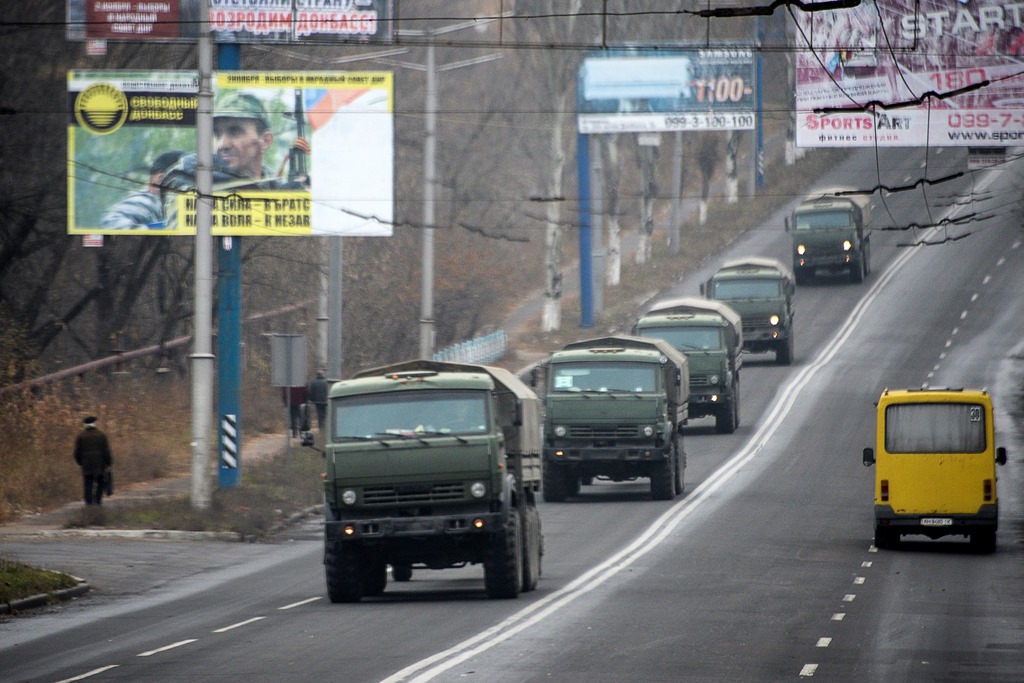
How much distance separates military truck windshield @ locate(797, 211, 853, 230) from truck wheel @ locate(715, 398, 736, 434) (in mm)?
21050

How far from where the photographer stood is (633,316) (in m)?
55.5

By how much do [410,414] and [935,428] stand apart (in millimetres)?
9185

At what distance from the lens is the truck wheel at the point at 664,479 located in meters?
28.8

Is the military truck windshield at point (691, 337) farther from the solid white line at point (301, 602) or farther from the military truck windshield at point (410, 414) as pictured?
the military truck windshield at point (410, 414)

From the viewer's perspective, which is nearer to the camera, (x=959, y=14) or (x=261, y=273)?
(x=959, y=14)

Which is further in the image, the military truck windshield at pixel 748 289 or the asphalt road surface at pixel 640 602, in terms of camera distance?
the military truck windshield at pixel 748 289

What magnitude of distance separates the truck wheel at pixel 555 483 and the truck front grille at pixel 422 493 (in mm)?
11822

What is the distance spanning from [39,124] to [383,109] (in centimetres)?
1112

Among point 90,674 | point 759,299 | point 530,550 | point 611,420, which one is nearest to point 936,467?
point 611,420

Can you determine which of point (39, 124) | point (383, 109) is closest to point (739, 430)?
point (383, 109)

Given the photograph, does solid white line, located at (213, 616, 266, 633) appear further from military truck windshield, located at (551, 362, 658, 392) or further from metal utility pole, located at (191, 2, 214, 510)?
military truck windshield, located at (551, 362, 658, 392)

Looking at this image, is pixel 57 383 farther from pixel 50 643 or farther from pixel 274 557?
pixel 50 643

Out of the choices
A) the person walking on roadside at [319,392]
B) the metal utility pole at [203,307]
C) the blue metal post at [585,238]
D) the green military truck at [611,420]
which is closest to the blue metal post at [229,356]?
the metal utility pole at [203,307]

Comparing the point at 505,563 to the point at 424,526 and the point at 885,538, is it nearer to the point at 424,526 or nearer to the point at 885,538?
the point at 424,526
